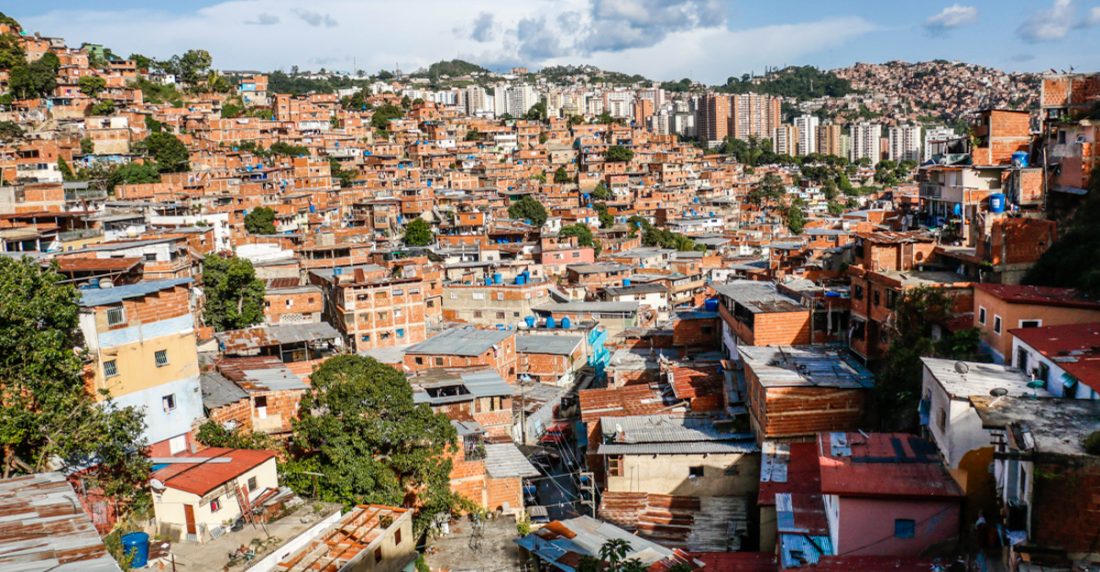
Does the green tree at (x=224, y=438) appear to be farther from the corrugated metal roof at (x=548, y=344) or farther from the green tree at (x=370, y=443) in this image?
the corrugated metal roof at (x=548, y=344)

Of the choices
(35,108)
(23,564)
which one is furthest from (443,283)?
(35,108)

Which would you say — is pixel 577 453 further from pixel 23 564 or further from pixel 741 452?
pixel 23 564

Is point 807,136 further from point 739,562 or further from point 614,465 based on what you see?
point 739,562

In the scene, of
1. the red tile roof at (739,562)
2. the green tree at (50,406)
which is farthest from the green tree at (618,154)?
the green tree at (50,406)

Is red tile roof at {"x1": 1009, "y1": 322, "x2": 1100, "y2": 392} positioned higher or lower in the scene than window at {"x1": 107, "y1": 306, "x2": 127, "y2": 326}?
lower

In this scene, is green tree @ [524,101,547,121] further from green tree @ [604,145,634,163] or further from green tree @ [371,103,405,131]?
green tree @ [604,145,634,163]

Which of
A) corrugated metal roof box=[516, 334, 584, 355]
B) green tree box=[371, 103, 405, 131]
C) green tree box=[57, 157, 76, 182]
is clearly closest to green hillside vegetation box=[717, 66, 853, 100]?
green tree box=[371, 103, 405, 131]

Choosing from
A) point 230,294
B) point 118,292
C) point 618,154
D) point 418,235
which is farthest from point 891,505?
point 618,154
